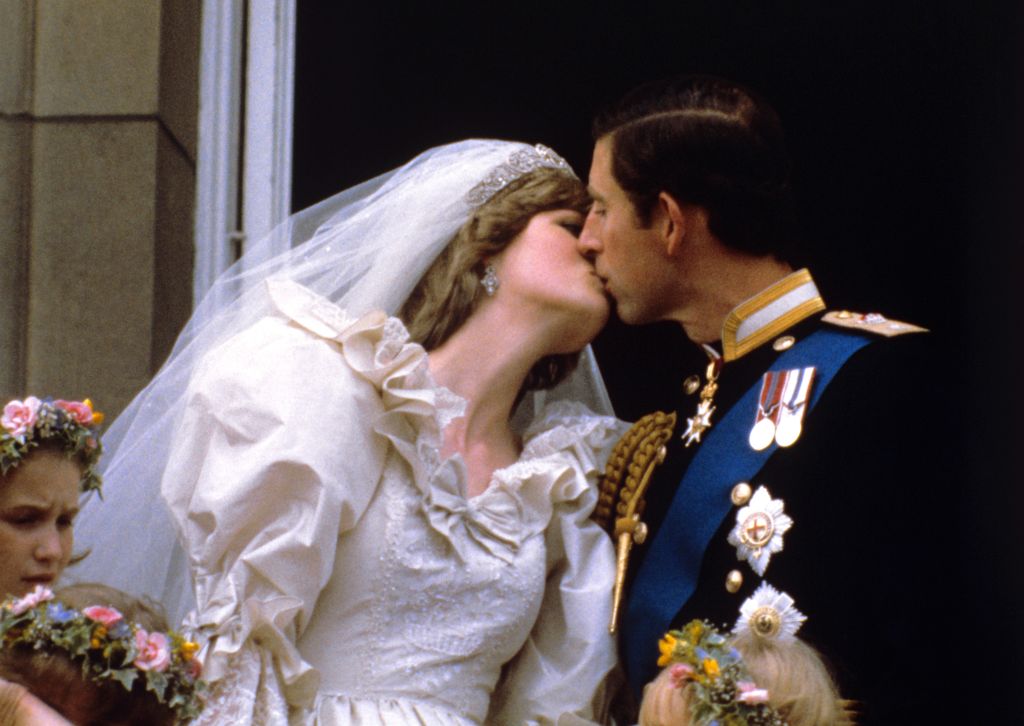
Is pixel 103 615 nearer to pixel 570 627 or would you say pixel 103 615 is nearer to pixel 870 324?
pixel 570 627

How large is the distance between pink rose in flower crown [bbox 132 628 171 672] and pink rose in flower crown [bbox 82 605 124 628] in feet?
0.11

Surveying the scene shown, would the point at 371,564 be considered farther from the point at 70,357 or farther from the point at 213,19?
the point at 213,19

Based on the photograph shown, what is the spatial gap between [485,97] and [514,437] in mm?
1297

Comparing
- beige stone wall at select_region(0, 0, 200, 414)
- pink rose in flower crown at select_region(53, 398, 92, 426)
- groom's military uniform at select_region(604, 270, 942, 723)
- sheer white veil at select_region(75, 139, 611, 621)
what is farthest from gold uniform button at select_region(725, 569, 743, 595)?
beige stone wall at select_region(0, 0, 200, 414)

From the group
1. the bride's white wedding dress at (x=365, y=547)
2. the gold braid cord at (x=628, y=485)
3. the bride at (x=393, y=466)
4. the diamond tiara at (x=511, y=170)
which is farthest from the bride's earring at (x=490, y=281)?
the gold braid cord at (x=628, y=485)

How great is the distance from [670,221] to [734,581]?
0.65 meters

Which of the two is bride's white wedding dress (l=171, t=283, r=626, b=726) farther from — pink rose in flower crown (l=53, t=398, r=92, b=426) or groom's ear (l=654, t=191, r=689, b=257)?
groom's ear (l=654, t=191, r=689, b=257)

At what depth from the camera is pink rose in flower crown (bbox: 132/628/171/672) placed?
7.85 feet

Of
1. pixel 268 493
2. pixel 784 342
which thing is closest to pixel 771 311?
pixel 784 342

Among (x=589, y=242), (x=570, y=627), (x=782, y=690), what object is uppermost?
(x=589, y=242)

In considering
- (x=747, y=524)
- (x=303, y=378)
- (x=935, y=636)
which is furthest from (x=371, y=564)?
(x=935, y=636)

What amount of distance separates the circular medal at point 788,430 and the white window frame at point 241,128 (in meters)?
1.42

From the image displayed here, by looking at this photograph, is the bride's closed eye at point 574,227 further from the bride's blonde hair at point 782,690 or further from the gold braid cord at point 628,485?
the bride's blonde hair at point 782,690

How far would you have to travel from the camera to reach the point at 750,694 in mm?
2432
